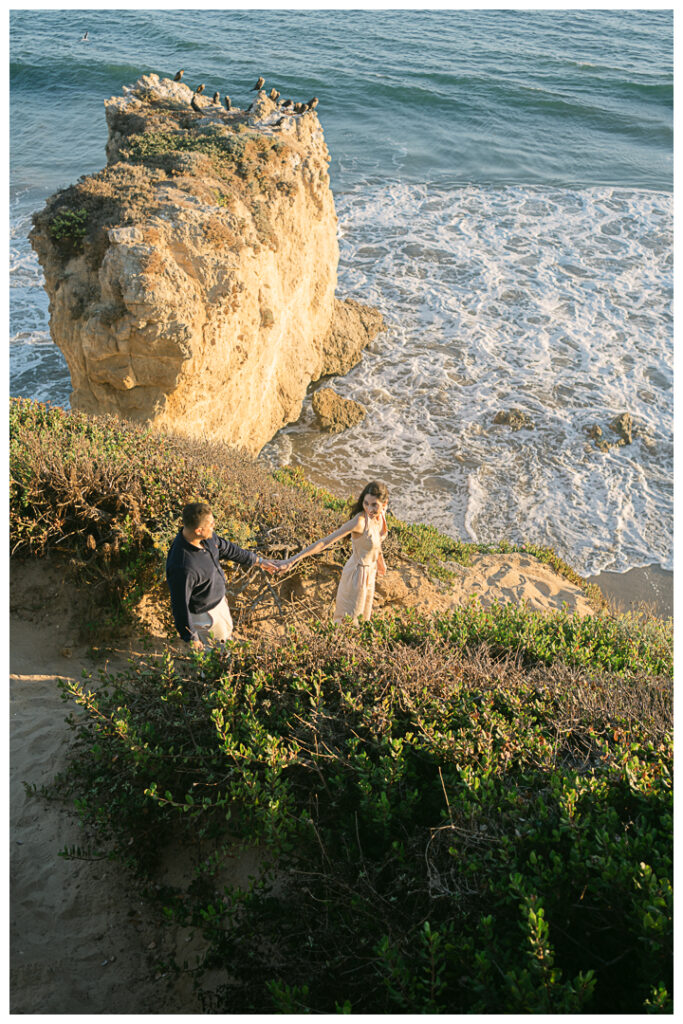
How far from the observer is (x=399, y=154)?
24375 millimetres

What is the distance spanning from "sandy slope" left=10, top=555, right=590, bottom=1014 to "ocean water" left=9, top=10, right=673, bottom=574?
7.36 m

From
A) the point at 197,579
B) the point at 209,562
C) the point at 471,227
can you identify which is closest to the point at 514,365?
the point at 471,227

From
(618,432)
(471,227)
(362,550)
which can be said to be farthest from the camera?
(471,227)

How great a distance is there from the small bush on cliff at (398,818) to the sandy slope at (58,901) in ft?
0.68

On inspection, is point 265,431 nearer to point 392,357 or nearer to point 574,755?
point 392,357

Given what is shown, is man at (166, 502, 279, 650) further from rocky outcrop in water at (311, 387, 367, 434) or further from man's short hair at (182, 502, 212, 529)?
rocky outcrop in water at (311, 387, 367, 434)

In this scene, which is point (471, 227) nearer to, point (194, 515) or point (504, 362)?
point (504, 362)

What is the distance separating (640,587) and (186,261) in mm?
8360

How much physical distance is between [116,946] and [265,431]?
385 inches

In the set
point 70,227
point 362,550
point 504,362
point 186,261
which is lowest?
point 504,362

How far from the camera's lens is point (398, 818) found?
3598mm

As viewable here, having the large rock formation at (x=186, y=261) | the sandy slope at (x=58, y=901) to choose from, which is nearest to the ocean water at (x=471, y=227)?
the large rock formation at (x=186, y=261)

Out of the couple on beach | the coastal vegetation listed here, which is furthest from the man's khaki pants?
the coastal vegetation

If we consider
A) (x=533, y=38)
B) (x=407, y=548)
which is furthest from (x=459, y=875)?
(x=533, y=38)
